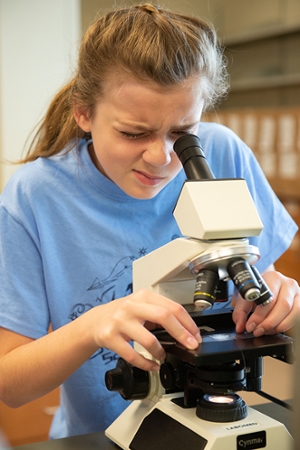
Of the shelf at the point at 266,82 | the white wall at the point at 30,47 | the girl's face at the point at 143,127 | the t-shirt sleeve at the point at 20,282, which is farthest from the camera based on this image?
the shelf at the point at 266,82

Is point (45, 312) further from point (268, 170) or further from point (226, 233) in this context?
point (268, 170)

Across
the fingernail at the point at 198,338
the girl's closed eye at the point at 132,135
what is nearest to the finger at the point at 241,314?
the fingernail at the point at 198,338

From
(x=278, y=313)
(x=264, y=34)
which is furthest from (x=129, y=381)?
(x=264, y=34)

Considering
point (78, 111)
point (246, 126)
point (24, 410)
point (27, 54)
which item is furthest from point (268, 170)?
point (78, 111)

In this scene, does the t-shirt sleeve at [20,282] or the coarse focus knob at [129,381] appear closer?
the coarse focus knob at [129,381]

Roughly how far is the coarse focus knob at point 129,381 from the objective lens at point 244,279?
265 millimetres

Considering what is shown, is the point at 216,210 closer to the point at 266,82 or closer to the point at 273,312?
the point at 273,312

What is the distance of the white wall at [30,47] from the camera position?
9.23 ft

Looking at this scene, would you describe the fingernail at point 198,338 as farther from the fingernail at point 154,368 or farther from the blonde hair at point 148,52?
the blonde hair at point 148,52

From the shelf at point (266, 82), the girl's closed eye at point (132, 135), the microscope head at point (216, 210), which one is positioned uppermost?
the girl's closed eye at point (132, 135)

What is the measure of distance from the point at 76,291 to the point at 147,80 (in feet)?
1.61

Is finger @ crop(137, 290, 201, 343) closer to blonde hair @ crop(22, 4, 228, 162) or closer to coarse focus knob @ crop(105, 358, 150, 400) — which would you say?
coarse focus knob @ crop(105, 358, 150, 400)

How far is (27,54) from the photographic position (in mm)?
2844

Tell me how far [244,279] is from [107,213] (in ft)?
1.87
